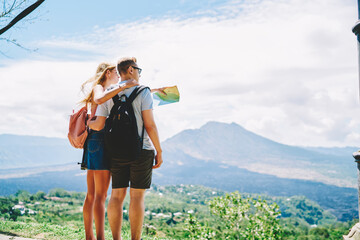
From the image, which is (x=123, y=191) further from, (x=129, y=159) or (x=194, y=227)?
(x=194, y=227)

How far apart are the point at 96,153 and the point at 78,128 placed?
34 centimetres

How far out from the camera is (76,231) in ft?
13.1

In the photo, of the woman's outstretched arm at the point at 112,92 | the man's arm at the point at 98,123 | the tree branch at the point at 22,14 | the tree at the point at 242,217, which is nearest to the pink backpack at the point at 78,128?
the man's arm at the point at 98,123

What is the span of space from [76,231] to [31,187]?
7676 inches

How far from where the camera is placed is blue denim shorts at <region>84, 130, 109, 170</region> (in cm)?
256

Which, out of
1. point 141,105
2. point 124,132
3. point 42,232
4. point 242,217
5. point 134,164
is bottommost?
point 242,217

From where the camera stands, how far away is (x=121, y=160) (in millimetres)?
2445

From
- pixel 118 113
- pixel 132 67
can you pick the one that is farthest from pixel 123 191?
pixel 132 67

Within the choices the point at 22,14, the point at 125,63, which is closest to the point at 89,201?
the point at 125,63

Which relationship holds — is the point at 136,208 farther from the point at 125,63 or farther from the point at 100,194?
the point at 125,63

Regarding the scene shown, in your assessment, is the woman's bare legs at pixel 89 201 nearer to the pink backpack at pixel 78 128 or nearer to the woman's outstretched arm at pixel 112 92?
the pink backpack at pixel 78 128

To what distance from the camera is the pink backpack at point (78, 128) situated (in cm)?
273

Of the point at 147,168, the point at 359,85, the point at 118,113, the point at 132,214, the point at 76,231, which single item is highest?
the point at 359,85

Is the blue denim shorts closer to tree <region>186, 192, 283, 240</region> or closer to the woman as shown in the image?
the woman
